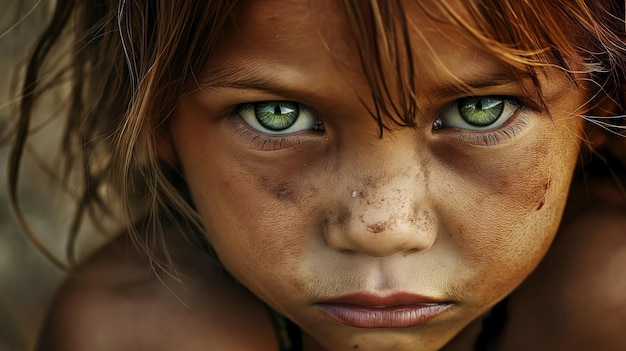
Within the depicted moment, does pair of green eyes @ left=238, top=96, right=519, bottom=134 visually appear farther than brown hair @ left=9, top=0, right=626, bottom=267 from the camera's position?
Yes

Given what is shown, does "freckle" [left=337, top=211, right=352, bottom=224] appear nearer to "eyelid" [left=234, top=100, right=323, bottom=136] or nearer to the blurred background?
"eyelid" [left=234, top=100, right=323, bottom=136]

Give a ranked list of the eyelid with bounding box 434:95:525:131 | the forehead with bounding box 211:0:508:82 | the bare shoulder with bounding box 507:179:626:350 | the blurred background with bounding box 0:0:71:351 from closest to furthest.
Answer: the forehead with bounding box 211:0:508:82
the eyelid with bounding box 434:95:525:131
the bare shoulder with bounding box 507:179:626:350
the blurred background with bounding box 0:0:71:351

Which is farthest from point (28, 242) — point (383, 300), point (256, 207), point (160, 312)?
point (383, 300)

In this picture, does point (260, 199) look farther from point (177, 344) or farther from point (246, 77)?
point (177, 344)

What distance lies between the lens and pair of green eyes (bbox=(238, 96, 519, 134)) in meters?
1.06

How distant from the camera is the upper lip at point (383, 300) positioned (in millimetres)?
1080

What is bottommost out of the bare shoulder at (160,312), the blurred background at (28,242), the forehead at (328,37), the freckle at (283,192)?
the blurred background at (28,242)

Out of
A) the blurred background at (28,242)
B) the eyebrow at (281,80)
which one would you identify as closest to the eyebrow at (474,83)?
the eyebrow at (281,80)

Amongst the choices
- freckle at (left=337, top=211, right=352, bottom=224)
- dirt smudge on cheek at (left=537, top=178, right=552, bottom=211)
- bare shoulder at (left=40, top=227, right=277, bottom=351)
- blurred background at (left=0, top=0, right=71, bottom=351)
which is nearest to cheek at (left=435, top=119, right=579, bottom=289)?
dirt smudge on cheek at (left=537, top=178, right=552, bottom=211)

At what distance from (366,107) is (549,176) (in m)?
0.26

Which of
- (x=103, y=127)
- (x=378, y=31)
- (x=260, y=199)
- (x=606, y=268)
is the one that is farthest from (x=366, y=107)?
(x=103, y=127)

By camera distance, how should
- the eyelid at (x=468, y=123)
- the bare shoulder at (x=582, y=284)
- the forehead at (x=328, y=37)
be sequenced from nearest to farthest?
the forehead at (x=328, y=37)
the eyelid at (x=468, y=123)
the bare shoulder at (x=582, y=284)

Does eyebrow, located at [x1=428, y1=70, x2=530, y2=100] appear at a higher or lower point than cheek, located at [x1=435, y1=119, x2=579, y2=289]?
higher

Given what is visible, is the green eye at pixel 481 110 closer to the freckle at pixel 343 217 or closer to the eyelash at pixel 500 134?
the eyelash at pixel 500 134
